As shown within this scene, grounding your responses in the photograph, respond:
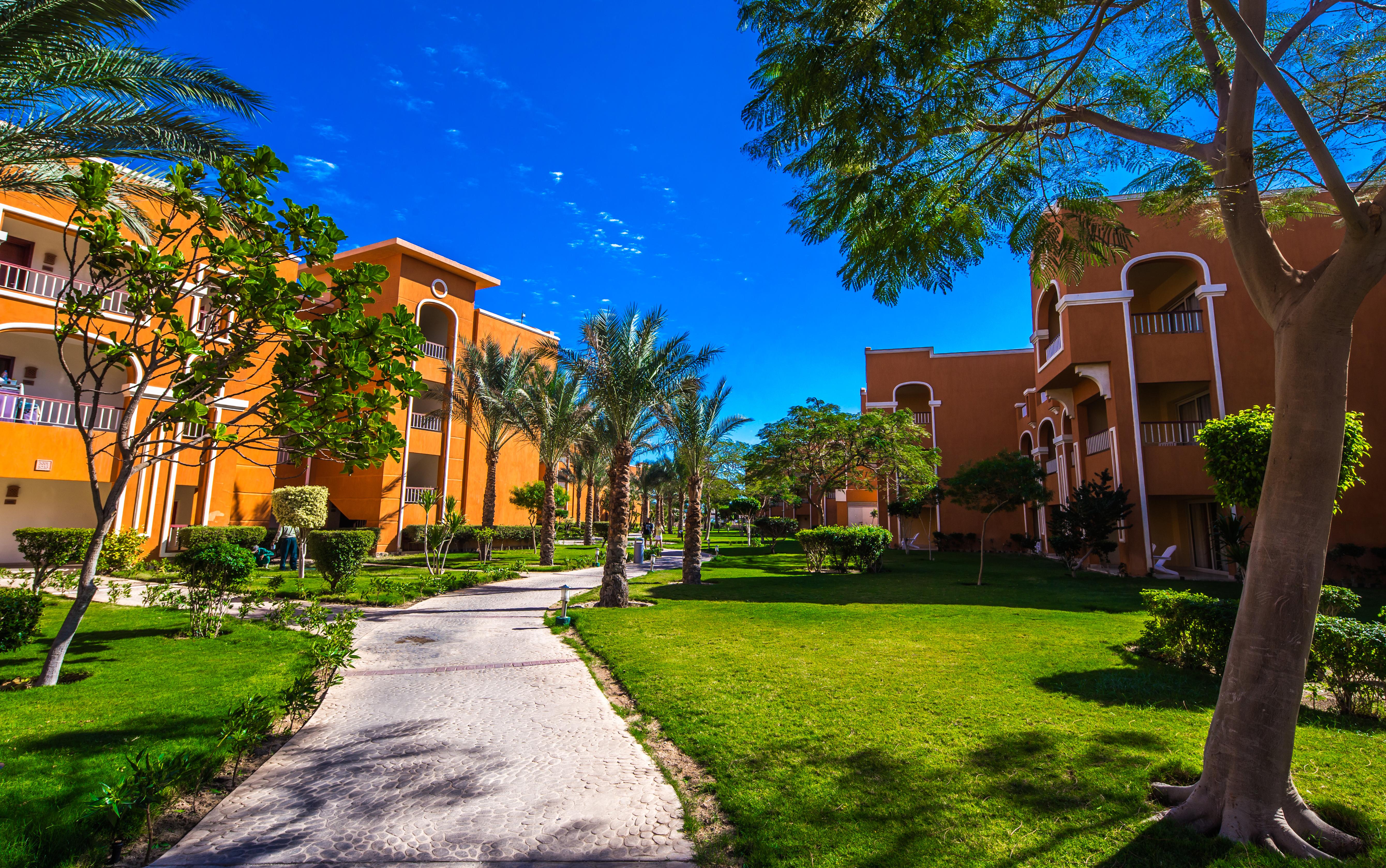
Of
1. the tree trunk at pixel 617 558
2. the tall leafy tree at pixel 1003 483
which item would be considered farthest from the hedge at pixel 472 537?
the tall leafy tree at pixel 1003 483

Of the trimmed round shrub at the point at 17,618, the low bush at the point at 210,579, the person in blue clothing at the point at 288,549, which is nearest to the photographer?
the trimmed round shrub at the point at 17,618

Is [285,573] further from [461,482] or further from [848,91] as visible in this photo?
[848,91]

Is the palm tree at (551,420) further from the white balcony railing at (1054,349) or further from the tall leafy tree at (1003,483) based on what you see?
the white balcony railing at (1054,349)

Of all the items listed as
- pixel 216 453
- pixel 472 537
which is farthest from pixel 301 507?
pixel 472 537

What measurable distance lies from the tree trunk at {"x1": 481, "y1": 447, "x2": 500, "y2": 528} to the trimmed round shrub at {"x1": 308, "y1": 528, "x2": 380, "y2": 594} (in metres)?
8.96

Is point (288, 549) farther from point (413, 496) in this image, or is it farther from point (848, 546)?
point (848, 546)

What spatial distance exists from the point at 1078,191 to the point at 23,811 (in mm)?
8365

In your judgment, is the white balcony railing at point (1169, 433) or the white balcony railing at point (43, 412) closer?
the white balcony railing at point (43, 412)

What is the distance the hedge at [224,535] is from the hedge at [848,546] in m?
16.4

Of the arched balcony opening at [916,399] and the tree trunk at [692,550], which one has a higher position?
the arched balcony opening at [916,399]

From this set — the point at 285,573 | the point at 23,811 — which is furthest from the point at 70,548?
the point at 23,811

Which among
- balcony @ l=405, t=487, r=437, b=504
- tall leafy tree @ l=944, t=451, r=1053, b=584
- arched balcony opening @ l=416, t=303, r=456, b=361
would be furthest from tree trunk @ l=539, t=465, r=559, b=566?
tall leafy tree @ l=944, t=451, r=1053, b=584

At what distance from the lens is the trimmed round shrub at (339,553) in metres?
12.6

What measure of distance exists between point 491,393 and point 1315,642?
23599mm
